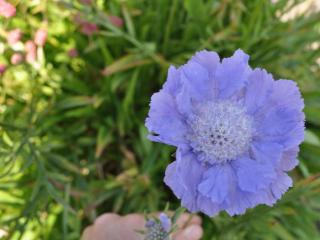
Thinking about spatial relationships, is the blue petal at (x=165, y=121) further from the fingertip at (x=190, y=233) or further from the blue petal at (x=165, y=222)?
the fingertip at (x=190, y=233)

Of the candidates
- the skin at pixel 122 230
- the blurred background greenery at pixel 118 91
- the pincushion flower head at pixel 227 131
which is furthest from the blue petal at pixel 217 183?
the blurred background greenery at pixel 118 91

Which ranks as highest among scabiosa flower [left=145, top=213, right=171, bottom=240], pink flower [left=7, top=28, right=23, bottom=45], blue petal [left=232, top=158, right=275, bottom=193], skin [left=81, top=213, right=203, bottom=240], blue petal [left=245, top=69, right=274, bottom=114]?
blue petal [left=245, top=69, right=274, bottom=114]

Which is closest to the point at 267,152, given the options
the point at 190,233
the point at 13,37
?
the point at 190,233

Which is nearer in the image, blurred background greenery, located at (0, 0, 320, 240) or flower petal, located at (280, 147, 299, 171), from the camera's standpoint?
flower petal, located at (280, 147, 299, 171)

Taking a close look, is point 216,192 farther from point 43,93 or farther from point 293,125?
point 43,93

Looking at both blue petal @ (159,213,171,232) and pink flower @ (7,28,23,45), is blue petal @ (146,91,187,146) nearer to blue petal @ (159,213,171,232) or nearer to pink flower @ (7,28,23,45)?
blue petal @ (159,213,171,232)

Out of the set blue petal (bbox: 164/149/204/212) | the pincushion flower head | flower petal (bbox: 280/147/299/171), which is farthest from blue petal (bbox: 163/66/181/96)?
flower petal (bbox: 280/147/299/171)

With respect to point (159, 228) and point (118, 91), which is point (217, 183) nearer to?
point (159, 228)

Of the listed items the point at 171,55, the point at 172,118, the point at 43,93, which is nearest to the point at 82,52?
the point at 43,93
